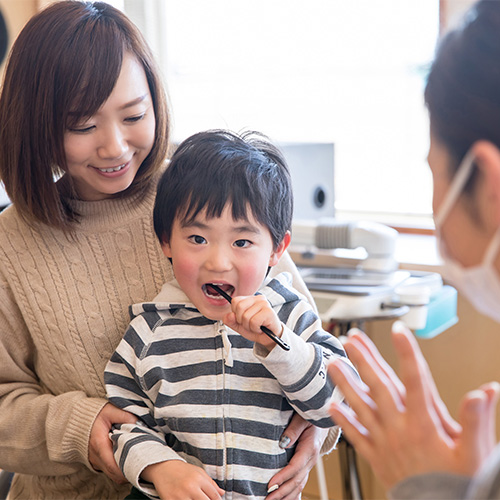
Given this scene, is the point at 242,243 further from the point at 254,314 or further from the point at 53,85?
the point at 53,85

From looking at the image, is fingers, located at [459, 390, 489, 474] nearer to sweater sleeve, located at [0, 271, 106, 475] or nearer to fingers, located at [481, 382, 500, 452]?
fingers, located at [481, 382, 500, 452]

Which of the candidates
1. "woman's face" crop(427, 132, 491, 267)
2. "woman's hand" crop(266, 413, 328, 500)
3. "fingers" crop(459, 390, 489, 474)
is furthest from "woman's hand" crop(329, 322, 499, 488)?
"woman's hand" crop(266, 413, 328, 500)

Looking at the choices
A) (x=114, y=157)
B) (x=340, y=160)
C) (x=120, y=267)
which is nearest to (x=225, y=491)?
(x=120, y=267)

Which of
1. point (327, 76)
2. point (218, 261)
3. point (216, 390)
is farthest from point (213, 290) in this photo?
point (327, 76)

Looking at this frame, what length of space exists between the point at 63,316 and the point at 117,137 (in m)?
0.36

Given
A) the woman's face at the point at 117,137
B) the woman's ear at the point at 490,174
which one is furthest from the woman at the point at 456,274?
the woman's face at the point at 117,137

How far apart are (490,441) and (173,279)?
2.45 ft

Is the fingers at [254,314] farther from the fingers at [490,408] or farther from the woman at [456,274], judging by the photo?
the fingers at [490,408]

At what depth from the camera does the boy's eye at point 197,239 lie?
3.77ft

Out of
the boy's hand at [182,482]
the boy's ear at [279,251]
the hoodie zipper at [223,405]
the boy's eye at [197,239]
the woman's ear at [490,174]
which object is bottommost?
the boy's hand at [182,482]

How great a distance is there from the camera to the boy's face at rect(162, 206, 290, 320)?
1.13 metres

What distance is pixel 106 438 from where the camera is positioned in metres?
1.19

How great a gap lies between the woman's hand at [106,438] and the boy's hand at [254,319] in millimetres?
287

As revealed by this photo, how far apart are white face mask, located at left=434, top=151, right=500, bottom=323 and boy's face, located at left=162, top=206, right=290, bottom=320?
1.42 ft
